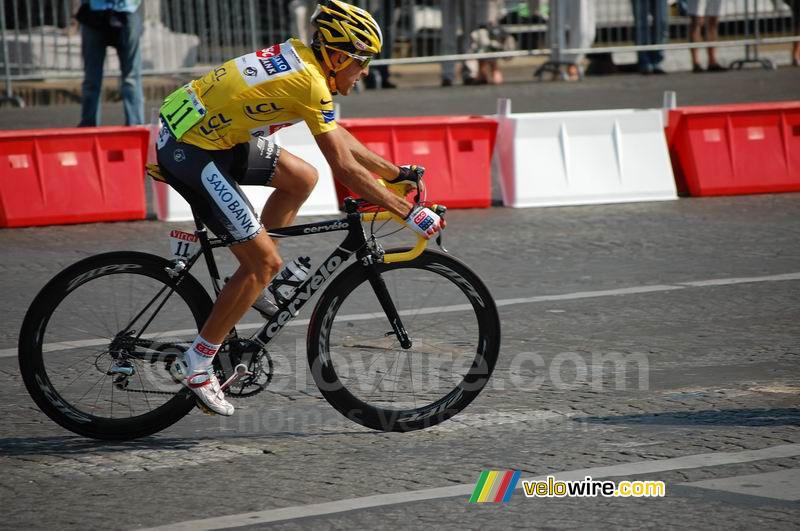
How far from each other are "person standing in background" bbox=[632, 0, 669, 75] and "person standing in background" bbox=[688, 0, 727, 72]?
451 mm

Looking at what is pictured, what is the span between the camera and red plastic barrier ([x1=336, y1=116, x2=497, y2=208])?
11695 millimetres

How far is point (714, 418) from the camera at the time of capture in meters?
5.88

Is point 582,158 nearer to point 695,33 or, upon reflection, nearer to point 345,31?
point 345,31

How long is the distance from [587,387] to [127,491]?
8.02ft

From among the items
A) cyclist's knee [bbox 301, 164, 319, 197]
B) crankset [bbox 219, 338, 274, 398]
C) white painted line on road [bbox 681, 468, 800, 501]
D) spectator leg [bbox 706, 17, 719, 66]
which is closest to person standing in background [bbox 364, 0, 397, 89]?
spectator leg [bbox 706, 17, 719, 66]

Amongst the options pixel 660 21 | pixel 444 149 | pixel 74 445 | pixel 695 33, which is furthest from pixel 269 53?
pixel 695 33

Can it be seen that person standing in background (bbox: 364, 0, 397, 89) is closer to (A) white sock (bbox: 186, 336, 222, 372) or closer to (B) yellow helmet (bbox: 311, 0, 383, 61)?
(B) yellow helmet (bbox: 311, 0, 383, 61)

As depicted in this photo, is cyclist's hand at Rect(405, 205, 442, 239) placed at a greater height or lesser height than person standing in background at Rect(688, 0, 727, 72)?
Answer: lesser

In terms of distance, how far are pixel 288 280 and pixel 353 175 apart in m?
0.64

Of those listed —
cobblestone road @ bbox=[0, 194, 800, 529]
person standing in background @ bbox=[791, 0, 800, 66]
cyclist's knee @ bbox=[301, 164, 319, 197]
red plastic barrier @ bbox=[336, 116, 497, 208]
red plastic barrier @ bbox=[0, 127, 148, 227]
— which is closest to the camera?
cobblestone road @ bbox=[0, 194, 800, 529]

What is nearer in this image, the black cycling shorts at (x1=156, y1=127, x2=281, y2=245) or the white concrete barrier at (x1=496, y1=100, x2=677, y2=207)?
the black cycling shorts at (x1=156, y1=127, x2=281, y2=245)

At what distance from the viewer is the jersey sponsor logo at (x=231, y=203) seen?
5.54 meters

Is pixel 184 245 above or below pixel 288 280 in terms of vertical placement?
above

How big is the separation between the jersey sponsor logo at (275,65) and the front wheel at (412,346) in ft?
2.97
